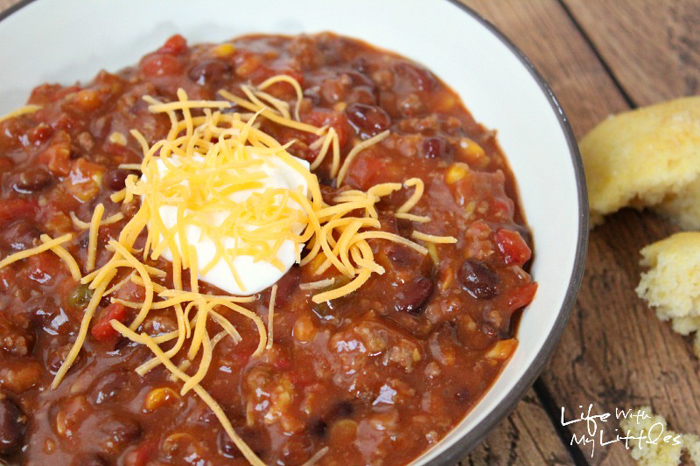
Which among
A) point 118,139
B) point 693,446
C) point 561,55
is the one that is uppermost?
point 118,139

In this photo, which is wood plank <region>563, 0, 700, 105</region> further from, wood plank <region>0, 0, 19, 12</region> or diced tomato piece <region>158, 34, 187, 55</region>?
wood plank <region>0, 0, 19, 12</region>

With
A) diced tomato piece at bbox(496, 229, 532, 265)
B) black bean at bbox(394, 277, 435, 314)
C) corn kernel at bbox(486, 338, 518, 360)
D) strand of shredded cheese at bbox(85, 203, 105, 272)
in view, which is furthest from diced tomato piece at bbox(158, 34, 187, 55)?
corn kernel at bbox(486, 338, 518, 360)

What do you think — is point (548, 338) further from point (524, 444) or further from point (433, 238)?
point (524, 444)

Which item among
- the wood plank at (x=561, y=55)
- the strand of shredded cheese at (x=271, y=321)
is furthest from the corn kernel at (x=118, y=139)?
the wood plank at (x=561, y=55)

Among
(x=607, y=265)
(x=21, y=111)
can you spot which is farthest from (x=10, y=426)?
(x=607, y=265)

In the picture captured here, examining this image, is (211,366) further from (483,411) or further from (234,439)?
(483,411)

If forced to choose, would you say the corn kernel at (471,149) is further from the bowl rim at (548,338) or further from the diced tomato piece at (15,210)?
the diced tomato piece at (15,210)
